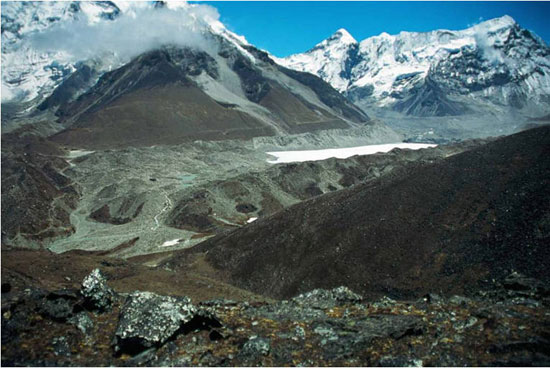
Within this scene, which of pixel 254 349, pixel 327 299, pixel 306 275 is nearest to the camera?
pixel 254 349

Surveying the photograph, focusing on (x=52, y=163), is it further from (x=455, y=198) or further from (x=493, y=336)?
(x=493, y=336)

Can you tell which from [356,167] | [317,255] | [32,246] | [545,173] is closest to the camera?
[545,173]

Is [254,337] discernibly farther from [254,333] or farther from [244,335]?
[254,333]

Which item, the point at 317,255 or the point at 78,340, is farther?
the point at 317,255

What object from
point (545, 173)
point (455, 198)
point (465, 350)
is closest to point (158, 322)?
point (465, 350)

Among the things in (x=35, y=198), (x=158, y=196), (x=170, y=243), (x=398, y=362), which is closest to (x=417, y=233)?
(x=398, y=362)

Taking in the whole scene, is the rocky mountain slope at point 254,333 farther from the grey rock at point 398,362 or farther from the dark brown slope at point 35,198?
the dark brown slope at point 35,198

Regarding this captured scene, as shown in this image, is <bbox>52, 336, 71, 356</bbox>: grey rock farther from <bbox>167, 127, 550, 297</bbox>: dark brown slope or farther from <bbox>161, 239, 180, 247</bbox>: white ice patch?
<bbox>161, 239, 180, 247</bbox>: white ice patch

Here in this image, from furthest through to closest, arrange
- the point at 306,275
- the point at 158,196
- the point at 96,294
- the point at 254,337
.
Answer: the point at 158,196
the point at 306,275
the point at 96,294
the point at 254,337
